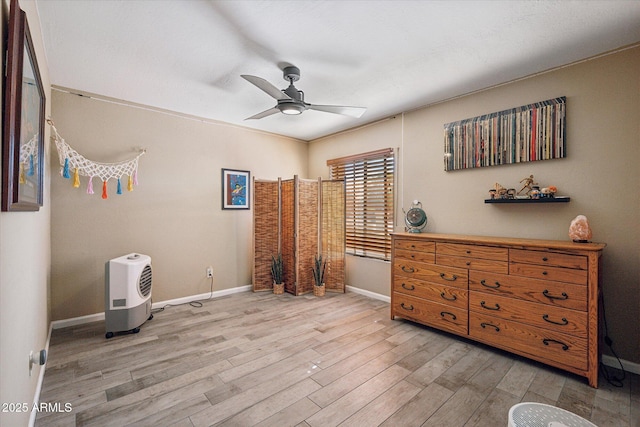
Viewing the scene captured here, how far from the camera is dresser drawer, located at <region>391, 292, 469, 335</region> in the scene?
277cm

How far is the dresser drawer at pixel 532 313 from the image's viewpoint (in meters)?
2.14

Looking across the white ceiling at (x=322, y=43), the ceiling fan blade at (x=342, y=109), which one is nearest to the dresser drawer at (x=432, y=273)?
the ceiling fan blade at (x=342, y=109)

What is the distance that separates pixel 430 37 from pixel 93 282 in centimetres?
418

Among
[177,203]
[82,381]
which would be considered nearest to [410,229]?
[177,203]

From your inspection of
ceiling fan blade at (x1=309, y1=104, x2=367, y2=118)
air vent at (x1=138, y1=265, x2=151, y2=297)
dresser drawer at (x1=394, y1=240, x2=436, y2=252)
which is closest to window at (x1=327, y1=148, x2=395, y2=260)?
dresser drawer at (x1=394, y1=240, x2=436, y2=252)

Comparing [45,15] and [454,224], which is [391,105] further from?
[45,15]

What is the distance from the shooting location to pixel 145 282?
10.2 ft

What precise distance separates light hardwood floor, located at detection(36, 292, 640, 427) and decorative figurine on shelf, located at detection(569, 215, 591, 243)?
1.07 metres

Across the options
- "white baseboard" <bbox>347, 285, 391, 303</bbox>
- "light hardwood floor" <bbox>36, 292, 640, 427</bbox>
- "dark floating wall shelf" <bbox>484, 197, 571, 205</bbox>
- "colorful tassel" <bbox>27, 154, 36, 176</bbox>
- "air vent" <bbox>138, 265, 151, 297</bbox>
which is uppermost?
"colorful tassel" <bbox>27, 154, 36, 176</bbox>

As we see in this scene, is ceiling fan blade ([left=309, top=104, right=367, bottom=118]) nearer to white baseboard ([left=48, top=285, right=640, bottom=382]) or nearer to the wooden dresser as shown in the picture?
the wooden dresser

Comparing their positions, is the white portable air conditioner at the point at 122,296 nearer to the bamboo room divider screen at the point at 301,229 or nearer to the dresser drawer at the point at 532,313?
the bamboo room divider screen at the point at 301,229

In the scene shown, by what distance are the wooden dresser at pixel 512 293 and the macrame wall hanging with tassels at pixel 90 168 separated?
129 inches

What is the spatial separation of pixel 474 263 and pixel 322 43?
2343 millimetres

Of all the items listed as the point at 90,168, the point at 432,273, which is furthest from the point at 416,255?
the point at 90,168
